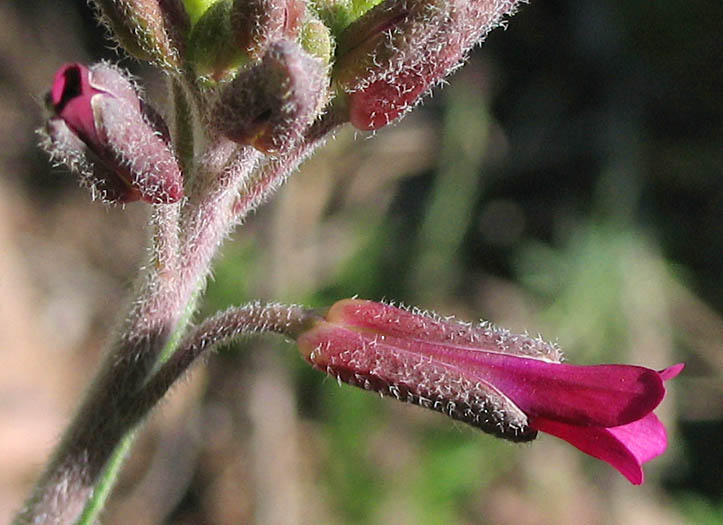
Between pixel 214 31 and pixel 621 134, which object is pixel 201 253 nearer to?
pixel 214 31

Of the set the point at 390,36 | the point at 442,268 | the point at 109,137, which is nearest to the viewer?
the point at 109,137

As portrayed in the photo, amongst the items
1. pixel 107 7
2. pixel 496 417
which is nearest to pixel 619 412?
pixel 496 417

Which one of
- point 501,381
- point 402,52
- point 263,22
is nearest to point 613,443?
point 501,381

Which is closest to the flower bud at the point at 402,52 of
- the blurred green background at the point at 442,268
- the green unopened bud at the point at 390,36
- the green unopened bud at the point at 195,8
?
the green unopened bud at the point at 390,36

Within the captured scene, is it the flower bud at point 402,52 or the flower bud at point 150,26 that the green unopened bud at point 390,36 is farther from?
the flower bud at point 150,26

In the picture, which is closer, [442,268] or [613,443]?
[613,443]

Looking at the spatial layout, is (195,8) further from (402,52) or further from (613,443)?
(613,443)

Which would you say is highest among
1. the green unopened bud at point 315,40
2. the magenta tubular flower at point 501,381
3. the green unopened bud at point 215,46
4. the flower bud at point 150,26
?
the flower bud at point 150,26
